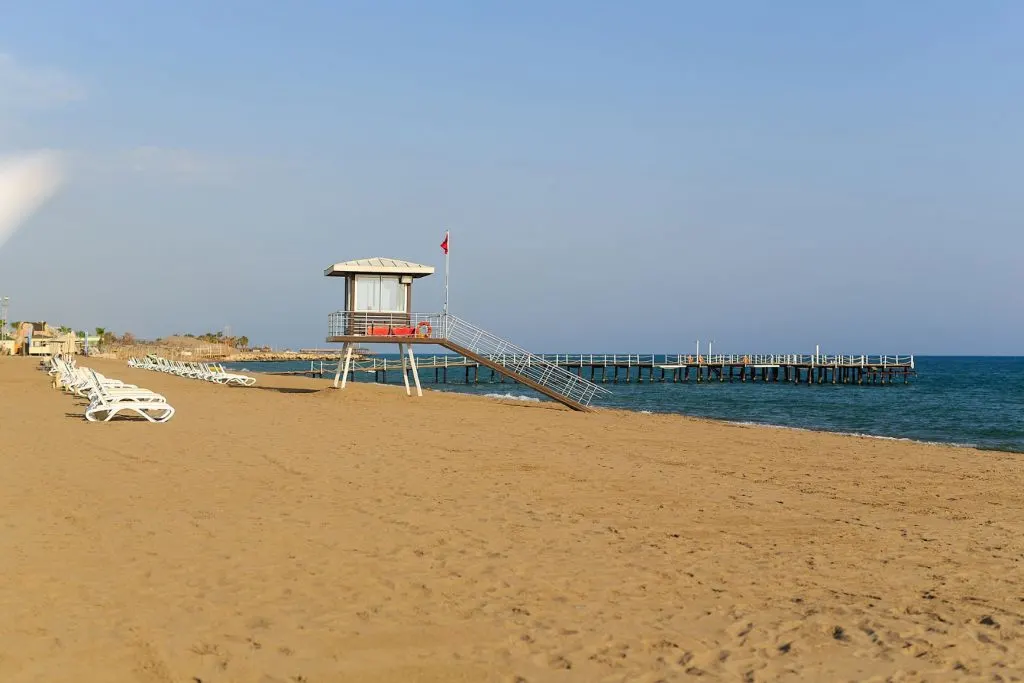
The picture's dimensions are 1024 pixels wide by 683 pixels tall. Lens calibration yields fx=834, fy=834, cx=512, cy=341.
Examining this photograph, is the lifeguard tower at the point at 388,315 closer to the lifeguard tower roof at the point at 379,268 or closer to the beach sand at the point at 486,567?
the lifeguard tower roof at the point at 379,268

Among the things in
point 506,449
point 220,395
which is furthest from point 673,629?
point 220,395

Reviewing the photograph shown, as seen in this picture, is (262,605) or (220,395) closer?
(262,605)

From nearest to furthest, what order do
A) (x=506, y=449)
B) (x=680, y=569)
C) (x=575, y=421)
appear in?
(x=680, y=569) → (x=506, y=449) → (x=575, y=421)

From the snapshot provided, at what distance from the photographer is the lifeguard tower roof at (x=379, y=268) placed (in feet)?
83.7

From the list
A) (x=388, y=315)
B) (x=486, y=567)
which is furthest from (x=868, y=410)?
(x=486, y=567)

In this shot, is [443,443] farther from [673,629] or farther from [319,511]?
[673,629]

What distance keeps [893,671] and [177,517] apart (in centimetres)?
625

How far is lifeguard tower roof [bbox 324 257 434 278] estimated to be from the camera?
2553cm

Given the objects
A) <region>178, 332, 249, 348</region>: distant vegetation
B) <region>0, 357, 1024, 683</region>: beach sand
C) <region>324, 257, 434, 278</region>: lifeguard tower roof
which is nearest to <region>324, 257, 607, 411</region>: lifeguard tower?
<region>324, 257, 434, 278</region>: lifeguard tower roof

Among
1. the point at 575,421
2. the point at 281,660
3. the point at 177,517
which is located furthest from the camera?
the point at 575,421

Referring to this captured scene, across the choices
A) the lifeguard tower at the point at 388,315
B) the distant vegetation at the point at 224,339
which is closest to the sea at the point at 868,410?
the lifeguard tower at the point at 388,315

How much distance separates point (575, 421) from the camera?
2177 centimetres

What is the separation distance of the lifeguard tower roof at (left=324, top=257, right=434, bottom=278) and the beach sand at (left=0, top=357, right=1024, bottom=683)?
12633 millimetres

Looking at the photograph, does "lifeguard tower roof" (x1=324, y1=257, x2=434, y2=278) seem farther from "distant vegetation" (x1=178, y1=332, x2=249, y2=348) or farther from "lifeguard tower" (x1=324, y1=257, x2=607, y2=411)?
"distant vegetation" (x1=178, y1=332, x2=249, y2=348)
